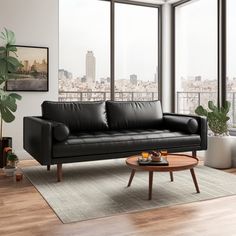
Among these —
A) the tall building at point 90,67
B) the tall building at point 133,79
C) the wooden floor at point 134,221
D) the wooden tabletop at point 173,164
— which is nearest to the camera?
the wooden floor at point 134,221

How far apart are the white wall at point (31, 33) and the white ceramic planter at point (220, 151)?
101 inches

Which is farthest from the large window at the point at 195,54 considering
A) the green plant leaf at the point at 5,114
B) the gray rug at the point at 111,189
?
the green plant leaf at the point at 5,114

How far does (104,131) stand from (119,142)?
0.56 m

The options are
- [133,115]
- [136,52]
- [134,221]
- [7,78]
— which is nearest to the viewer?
[134,221]

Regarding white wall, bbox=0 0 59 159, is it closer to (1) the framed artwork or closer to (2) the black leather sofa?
(1) the framed artwork

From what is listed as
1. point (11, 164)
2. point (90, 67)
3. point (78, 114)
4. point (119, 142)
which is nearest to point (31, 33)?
point (90, 67)

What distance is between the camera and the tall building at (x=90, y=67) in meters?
5.61

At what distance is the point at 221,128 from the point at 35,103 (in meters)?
2.83

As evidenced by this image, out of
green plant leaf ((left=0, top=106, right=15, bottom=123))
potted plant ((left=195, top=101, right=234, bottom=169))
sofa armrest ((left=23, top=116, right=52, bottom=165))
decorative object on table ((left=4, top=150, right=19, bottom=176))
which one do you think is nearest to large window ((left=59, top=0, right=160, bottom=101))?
green plant leaf ((left=0, top=106, right=15, bottom=123))

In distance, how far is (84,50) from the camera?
5562 millimetres

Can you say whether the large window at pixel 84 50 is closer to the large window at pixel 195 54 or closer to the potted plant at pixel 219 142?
the large window at pixel 195 54

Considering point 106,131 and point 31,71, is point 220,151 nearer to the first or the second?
point 106,131

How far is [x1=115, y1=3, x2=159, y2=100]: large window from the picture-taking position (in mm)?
5852

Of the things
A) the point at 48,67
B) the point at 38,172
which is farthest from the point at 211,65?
the point at 38,172
